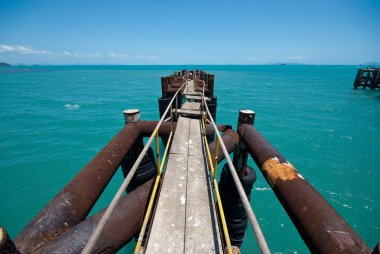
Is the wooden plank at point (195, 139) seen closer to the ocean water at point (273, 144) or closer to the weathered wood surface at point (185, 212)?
the weathered wood surface at point (185, 212)

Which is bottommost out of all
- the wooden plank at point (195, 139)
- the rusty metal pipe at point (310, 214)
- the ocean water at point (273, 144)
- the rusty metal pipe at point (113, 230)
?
the ocean water at point (273, 144)

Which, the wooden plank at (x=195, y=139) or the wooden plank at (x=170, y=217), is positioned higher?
the wooden plank at (x=195, y=139)

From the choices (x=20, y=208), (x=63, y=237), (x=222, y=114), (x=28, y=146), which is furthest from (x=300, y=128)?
(x=28, y=146)

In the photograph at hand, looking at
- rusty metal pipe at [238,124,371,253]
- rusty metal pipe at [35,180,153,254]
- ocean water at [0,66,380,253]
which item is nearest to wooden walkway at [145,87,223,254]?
rusty metal pipe at [35,180,153,254]

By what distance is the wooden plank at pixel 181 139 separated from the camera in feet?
15.4

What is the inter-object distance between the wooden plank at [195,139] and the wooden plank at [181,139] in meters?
0.12

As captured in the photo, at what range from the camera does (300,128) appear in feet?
65.5

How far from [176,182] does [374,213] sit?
38.0 ft

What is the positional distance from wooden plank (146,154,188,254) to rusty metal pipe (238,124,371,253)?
145 centimetres

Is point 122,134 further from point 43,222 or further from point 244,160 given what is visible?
point 244,160

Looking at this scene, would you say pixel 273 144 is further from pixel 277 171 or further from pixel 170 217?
pixel 170 217

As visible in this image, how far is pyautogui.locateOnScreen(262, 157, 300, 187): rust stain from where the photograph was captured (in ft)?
8.47

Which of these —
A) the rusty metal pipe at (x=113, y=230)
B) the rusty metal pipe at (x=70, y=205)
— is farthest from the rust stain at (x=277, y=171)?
the rusty metal pipe at (x=70, y=205)

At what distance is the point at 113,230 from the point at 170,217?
84 centimetres
